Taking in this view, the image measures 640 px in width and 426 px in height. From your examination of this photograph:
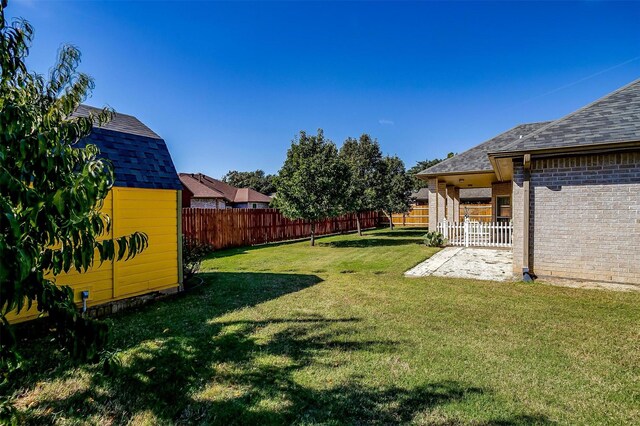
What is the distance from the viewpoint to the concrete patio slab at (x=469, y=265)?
8.68m

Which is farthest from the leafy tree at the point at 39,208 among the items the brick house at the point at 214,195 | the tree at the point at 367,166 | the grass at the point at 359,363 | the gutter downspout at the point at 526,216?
the brick house at the point at 214,195

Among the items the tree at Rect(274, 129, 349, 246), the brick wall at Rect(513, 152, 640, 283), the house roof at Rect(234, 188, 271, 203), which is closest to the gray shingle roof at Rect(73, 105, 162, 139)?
the tree at Rect(274, 129, 349, 246)

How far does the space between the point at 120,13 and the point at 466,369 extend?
8760 millimetres

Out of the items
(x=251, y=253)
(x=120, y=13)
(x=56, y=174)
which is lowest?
(x=251, y=253)

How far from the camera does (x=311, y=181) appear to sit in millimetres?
15102

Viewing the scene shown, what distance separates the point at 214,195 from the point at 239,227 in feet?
61.4

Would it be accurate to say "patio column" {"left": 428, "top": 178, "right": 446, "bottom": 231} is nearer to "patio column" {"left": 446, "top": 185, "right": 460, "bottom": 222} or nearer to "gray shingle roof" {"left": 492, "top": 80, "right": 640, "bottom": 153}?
"patio column" {"left": 446, "top": 185, "right": 460, "bottom": 222}

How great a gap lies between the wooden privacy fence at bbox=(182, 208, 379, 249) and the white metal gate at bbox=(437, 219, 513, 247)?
28.8ft

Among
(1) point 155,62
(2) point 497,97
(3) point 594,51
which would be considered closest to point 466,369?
(1) point 155,62

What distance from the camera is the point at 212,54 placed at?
37.4ft

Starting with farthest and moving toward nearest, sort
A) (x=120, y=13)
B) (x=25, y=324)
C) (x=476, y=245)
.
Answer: (x=476, y=245), (x=120, y=13), (x=25, y=324)

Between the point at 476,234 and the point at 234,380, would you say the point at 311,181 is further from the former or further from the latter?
the point at 234,380

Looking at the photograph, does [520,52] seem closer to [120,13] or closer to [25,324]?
[120,13]

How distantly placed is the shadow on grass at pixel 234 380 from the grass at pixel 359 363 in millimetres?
16
